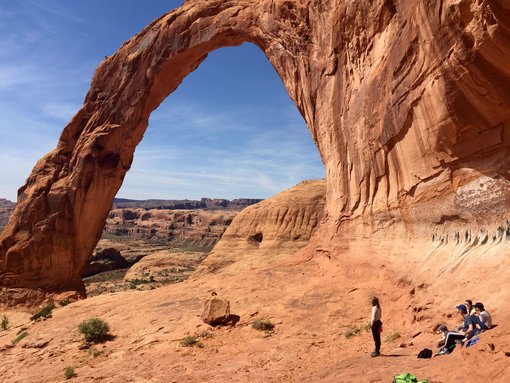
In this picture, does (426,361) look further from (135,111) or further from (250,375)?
(135,111)

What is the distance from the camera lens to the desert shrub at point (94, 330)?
11.7 meters

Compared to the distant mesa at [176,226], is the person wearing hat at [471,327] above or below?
below

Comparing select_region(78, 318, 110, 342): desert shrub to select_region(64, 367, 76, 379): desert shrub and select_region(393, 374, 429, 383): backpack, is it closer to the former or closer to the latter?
select_region(64, 367, 76, 379): desert shrub

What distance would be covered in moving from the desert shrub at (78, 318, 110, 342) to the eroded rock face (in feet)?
26.4

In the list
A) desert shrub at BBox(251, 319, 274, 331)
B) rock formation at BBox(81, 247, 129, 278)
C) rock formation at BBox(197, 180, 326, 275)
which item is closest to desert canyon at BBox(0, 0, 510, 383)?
desert shrub at BBox(251, 319, 274, 331)

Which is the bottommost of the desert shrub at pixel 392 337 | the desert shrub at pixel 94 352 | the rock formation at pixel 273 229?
the desert shrub at pixel 94 352

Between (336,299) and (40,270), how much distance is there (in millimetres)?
19345

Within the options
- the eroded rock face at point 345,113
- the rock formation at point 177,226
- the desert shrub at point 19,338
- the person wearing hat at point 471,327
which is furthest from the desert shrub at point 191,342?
the rock formation at point 177,226

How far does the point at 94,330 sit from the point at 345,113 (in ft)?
33.6

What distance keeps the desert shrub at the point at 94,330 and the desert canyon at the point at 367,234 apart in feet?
1.12

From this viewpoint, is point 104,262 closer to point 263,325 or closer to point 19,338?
point 19,338

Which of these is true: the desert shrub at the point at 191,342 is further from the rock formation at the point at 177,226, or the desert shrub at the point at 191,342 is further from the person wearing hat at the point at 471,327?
the rock formation at the point at 177,226

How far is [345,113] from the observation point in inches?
537

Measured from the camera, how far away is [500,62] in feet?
23.9
